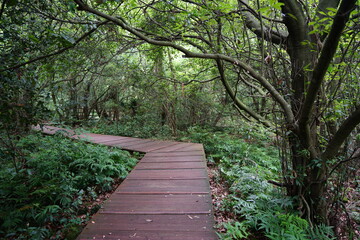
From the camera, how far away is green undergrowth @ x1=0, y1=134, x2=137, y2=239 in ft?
8.32

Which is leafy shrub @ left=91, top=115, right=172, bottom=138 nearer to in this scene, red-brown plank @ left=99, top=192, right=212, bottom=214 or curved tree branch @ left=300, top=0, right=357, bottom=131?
red-brown plank @ left=99, top=192, right=212, bottom=214

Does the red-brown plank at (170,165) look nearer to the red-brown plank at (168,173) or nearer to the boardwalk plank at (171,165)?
the boardwalk plank at (171,165)

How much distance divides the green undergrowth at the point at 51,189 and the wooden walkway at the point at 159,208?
493mm

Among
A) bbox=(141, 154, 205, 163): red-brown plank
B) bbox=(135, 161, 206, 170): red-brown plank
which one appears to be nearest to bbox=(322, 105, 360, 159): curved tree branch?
bbox=(135, 161, 206, 170): red-brown plank

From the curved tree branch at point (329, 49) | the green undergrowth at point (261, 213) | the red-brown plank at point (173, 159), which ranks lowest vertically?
the green undergrowth at point (261, 213)

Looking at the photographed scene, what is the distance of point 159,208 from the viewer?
8.65 feet

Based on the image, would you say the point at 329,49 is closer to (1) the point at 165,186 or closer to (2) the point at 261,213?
(2) the point at 261,213

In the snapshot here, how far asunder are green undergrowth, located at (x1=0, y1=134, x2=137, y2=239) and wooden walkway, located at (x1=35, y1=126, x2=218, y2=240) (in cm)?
49

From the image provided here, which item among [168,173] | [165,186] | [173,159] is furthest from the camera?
[173,159]

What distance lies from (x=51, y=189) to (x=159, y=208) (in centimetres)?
174

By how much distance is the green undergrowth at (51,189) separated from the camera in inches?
99.9

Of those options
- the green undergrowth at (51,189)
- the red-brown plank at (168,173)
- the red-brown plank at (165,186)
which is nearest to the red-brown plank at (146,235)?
the green undergrowth at (51,189)

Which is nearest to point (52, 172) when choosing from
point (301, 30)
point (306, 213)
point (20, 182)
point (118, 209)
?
point (20, 182)

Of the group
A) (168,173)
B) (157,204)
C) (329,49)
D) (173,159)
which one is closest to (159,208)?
(157,204)
